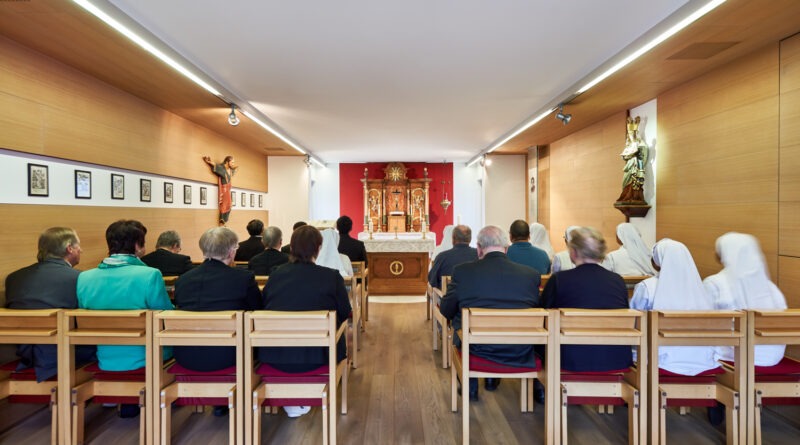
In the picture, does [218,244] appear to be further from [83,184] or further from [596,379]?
[83,184]

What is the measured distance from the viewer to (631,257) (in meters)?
3.92

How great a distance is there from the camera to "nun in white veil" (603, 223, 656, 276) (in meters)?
3.90

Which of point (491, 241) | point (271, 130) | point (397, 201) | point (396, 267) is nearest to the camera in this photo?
point (491, 241)

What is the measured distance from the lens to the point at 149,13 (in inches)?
120

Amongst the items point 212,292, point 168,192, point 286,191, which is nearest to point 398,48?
point 212,292

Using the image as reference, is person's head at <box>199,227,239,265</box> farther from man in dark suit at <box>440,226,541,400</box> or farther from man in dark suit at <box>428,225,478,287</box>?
man in dark suit at <box>428,225,478,287</box>

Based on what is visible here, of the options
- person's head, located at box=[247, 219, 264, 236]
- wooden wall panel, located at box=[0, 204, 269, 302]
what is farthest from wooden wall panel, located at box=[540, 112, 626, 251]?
wooden wall panel, located at box=[0, 204, 269, 302]

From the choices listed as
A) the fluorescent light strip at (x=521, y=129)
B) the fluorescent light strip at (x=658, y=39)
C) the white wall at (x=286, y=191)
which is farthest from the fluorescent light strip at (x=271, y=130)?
the fluorescent light strip at (x=658, y=39)

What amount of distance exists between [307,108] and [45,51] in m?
2.88

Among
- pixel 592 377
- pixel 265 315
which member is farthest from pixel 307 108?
pixel 592 377

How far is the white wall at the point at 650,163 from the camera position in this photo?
17.1ft

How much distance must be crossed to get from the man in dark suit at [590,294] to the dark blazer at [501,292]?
16 cm

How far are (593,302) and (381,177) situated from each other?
395 inches

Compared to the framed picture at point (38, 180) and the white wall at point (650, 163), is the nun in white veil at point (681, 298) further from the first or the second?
the framed picture at point (38, 180)
